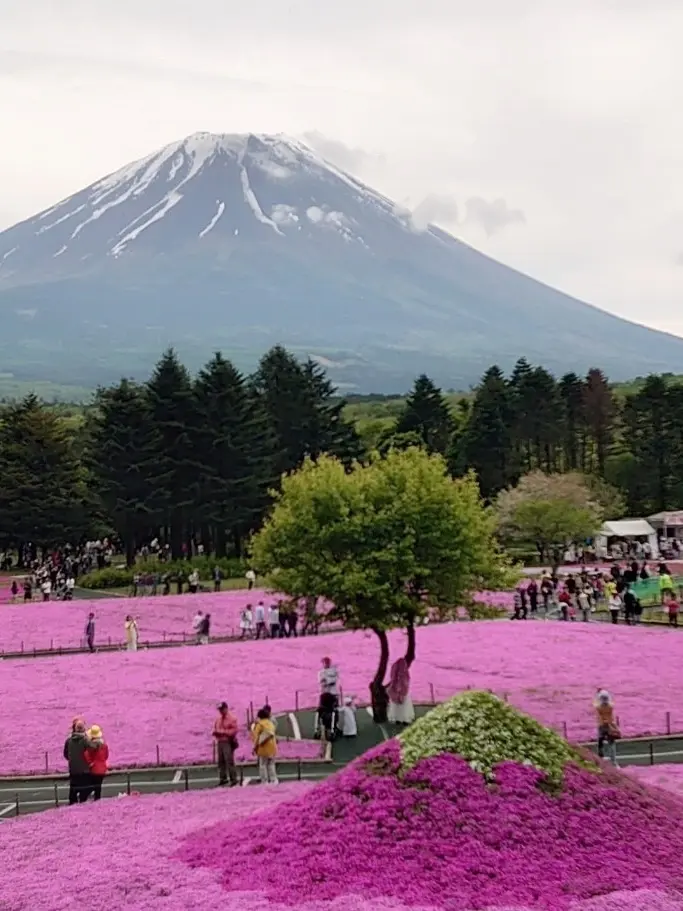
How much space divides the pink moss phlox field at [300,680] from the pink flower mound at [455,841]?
29.0 ft

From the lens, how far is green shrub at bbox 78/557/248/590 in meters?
54.3

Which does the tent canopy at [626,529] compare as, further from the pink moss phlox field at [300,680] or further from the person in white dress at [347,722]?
the person in white dress at [347,722]

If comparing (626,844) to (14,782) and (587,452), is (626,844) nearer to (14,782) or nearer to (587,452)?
(14,782)

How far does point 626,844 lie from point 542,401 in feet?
236

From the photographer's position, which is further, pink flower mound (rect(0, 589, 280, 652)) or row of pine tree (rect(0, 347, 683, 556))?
row of pine tree (rect(0, 347, 683, 556))

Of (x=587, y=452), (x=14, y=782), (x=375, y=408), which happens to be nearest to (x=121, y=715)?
(x=14, y=782)

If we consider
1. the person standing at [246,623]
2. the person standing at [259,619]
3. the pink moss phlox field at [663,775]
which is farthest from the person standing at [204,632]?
the pink moss phlox field at [663,775]

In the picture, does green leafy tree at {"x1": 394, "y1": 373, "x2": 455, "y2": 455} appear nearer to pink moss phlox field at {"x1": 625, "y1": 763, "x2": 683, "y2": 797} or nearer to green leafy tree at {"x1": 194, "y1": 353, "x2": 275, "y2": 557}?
green leafy tree at {"x1": 194, "y1": 353, "x2": 275, "y2": 557}

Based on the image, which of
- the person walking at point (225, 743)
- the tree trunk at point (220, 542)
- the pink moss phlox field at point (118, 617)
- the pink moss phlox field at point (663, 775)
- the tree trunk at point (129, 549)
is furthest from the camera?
the tree trunk at point (220, 542)

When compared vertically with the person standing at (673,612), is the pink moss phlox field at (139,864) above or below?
below

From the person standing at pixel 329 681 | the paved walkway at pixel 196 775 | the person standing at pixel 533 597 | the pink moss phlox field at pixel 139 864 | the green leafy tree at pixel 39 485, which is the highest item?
the green leafy tree at pixel 39 485

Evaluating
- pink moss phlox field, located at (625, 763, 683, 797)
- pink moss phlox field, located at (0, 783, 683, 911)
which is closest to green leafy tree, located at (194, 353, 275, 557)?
pink moss phlox field, located at (625, 763, 683, 797)

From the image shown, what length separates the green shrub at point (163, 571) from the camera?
54281 millimetres

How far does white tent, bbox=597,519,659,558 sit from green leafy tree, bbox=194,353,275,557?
19507 millimetres
